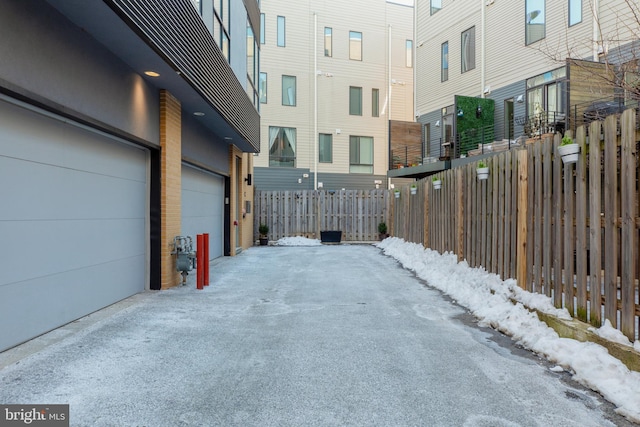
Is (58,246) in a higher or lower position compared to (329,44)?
lower

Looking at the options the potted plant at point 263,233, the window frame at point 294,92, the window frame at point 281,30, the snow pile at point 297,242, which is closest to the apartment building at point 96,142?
the potted plant at point 263,233

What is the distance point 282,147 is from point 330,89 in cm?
422

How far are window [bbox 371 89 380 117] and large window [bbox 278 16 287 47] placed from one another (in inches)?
224

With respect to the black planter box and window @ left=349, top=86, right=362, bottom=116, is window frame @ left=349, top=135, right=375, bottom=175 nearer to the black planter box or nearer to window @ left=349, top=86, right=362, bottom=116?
window @ left=349, top=86, right=362, bottom=116

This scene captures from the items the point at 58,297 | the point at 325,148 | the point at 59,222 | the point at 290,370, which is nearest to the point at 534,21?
the point at 325,148

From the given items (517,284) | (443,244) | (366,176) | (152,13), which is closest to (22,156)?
(152,13)

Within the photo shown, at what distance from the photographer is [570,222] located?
448 centimetres

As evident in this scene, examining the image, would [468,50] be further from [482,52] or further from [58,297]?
[58,297]

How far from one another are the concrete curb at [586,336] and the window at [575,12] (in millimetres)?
11315

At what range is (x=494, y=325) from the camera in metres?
5.16

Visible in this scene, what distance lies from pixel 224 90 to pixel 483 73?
11319mm

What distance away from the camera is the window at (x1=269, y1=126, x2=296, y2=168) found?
2277cm

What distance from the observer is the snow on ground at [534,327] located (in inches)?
126

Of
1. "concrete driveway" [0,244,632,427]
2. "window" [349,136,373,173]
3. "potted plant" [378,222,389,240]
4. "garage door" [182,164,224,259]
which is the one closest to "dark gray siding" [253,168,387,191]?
"window" [349,136,373,173]
